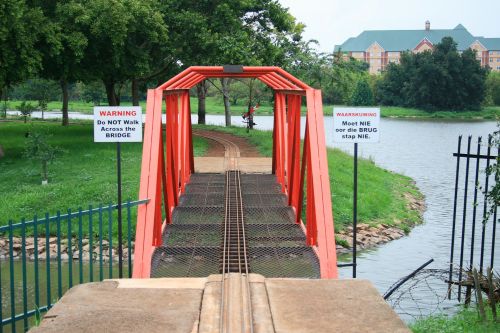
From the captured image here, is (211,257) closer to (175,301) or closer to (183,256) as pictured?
(183,256)

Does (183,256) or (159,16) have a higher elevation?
(159,16)

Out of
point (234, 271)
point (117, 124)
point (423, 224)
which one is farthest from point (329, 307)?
point (423, 224)

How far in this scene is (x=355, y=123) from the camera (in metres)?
8.64

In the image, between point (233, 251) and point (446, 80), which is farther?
point (446, 80)

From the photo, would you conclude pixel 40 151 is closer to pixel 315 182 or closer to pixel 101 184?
pixel 101 184

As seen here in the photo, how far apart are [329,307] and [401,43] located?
13281cm

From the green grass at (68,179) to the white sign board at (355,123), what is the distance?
28.8ft

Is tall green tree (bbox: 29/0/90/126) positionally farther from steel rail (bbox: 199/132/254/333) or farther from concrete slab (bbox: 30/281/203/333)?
→ concrete slab (bbox: 30/281/203/333)

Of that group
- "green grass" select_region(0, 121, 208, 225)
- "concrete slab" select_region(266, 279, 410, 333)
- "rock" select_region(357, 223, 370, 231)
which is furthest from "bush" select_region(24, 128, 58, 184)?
"concrete slab" select_region(266, 279, 410, 333)

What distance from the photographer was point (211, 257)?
359 inches

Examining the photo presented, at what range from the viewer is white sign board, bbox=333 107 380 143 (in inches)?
339

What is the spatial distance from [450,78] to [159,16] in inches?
2548

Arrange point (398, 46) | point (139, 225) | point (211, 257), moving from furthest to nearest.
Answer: point (398, 46) < point (211, 257) < point (139, 225)

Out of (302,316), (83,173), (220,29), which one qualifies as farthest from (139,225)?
(220,29)
